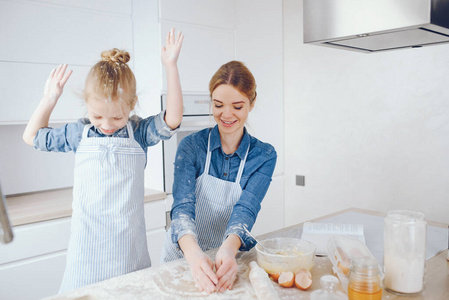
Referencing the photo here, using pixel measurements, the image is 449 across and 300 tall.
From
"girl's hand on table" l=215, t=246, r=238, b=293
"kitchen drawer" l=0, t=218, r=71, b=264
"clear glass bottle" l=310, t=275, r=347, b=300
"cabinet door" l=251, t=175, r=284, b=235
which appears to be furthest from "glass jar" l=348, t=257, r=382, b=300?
"cabinet door" l=251, t=175, r=284, b=235

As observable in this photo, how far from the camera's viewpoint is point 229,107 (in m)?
1.27

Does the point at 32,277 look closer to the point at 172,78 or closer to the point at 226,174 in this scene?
the point at 226,174

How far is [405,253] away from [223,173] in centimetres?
63

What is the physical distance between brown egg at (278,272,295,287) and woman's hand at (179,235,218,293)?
0.16 meters

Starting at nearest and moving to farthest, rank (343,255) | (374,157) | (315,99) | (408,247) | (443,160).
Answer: (408,247), (343,255), (443,160), (374,157), (315,99)

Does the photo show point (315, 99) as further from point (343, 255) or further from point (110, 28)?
point (343, 255)

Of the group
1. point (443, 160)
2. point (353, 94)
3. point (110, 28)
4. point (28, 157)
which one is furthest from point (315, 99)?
point (28, 157)

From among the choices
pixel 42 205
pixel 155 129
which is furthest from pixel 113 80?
pixel 42 205

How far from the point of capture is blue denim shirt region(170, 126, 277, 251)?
3.89 ft

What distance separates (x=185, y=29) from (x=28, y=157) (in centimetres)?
123

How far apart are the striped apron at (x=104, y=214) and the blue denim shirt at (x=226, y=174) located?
5.5 inches

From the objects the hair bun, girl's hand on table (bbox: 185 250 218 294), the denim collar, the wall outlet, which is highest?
the hair bun

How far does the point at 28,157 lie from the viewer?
7.84 ft

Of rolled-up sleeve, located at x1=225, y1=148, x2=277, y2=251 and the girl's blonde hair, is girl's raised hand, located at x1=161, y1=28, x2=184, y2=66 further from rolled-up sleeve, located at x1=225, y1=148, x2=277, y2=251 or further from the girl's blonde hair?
rolled-up sleeve, located at x1=225, y1=148, x2=277, y2=251
